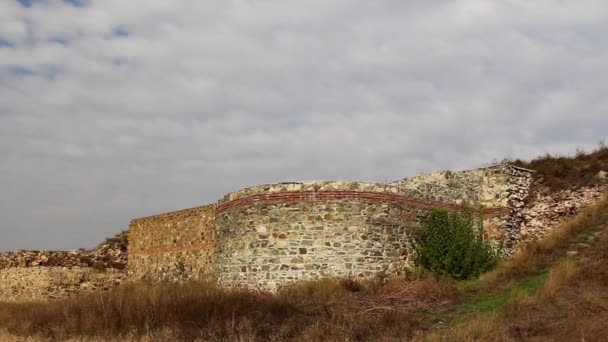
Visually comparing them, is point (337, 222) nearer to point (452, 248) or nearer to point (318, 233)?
point (318, 233)

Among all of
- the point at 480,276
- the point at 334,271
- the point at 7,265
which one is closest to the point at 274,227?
the point at 334,271

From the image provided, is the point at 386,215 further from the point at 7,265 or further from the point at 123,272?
the point at 7,265

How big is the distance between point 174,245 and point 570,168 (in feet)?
46.3

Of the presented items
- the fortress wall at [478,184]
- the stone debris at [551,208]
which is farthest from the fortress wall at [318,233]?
the stone debris at [551,208]

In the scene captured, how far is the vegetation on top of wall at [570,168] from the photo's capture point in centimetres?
1978

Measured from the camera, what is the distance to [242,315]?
12586mm

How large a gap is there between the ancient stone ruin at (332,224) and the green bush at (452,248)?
40 cm

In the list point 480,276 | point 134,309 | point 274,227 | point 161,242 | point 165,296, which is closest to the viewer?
point 134,309

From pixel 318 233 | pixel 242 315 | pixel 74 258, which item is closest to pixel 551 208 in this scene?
pixel 318 233

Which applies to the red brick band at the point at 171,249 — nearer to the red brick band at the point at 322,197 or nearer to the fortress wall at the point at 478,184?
the red brick band at the point at 322,197

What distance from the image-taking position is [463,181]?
1994 cm

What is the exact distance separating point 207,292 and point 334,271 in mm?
4116

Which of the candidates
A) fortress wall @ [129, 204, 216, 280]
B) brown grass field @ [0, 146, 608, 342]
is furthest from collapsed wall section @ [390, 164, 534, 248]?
fortress wall @ [129, 204, 216, 280]

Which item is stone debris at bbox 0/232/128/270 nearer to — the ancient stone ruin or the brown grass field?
the ancient stone ruin
